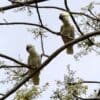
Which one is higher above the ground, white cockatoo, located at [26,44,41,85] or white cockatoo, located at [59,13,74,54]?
white cockatoo, located at [59,13,74,54]

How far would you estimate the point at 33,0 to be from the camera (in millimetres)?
5367

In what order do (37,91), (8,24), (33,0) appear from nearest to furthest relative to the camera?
(37,91) < (8,24) < (33,0)

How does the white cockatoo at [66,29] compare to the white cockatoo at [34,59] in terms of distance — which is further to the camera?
the white cockatoo at [66,29]

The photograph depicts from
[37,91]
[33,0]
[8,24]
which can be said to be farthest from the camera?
[33,0]

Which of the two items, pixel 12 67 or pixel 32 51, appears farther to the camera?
pixel 32 51

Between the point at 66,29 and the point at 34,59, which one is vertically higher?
the point at 66,29

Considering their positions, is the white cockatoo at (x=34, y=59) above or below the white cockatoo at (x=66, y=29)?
below

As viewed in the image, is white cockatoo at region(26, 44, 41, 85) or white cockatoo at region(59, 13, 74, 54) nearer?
white cockatoo at region(26, 44, 41, 85)

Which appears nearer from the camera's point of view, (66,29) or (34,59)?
(34,59)

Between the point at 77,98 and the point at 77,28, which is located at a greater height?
the point at 77,28

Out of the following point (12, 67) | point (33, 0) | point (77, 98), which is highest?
point (33, 0)

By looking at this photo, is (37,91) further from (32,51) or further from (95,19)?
(95,19)

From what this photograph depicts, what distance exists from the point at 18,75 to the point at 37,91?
43 cm

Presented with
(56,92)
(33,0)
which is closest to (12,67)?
(56,92)
